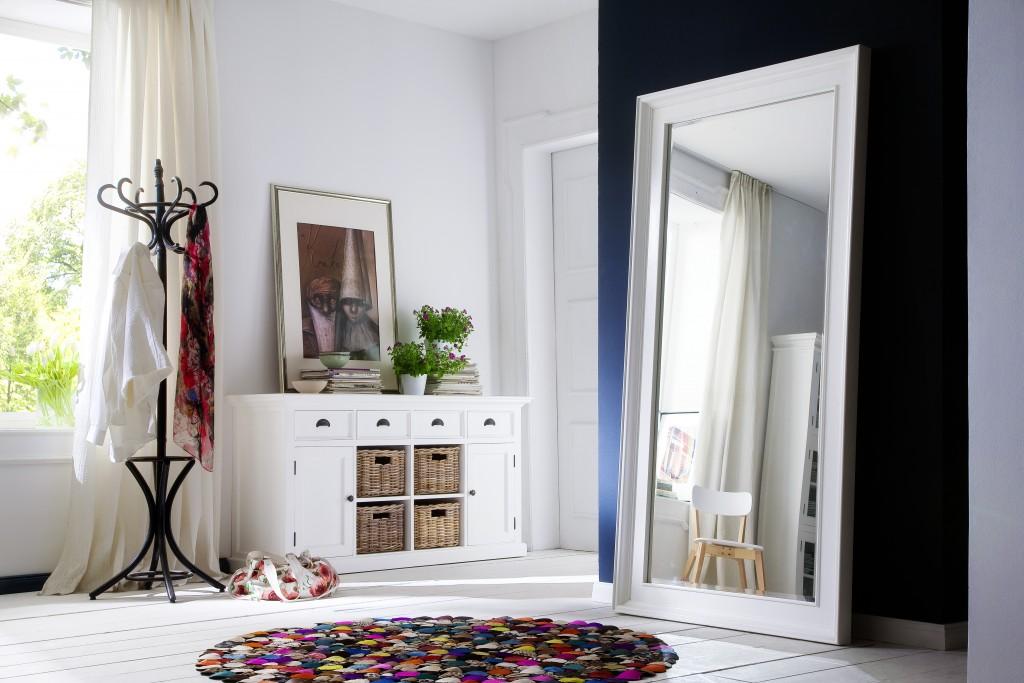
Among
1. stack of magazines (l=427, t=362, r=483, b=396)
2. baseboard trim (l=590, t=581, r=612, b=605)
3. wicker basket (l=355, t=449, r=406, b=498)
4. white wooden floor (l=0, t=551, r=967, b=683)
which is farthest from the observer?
stack of magazines (l=427, t=362, r=483, b=396)

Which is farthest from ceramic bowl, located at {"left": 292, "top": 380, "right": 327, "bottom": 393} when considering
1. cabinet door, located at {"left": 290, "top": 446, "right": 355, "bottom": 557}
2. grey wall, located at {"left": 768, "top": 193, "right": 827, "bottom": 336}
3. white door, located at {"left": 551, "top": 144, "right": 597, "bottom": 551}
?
grey wall, located at {"left": 768, "top": 193, "right": 827, "bottom": 336}

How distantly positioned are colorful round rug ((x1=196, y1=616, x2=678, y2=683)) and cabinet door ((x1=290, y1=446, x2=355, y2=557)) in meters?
1.34

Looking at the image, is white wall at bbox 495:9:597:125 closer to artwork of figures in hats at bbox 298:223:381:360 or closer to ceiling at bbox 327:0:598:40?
ceiling at bbox 327:0:598:40

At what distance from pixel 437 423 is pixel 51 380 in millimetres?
1838

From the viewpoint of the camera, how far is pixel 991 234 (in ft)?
7.35

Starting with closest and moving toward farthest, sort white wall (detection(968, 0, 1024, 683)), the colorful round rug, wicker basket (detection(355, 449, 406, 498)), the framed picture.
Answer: white wall (detection(968, 0, 1024, 683)) → the colorful round rug → wicker basket (detection(355, 449, 406, 498)) → the framed picture

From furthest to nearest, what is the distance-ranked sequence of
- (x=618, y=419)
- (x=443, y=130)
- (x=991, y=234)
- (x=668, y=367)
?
(x=443, y=130), (x=618, y=419), (x=668, y=367), (x=991, y=234)

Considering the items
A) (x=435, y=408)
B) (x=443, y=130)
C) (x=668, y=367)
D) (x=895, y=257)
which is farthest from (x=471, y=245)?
Answer: (x=895, y=257)

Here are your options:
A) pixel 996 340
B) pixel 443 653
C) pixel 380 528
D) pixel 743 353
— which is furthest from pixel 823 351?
pixel 380 528

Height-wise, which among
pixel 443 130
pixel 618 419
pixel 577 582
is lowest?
pixel 577 582

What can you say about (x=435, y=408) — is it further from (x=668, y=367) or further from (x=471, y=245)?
(x=668, y=367)

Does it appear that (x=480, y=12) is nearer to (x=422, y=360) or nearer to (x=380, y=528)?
(x=422, y=360)

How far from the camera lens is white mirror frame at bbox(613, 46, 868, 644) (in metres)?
3.48

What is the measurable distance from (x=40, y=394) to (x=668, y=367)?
2852 millimetres
